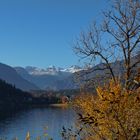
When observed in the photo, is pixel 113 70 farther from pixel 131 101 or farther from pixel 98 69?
pixel 131 101

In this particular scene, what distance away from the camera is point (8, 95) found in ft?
542

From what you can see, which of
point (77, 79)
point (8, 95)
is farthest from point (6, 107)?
point (77, 79)

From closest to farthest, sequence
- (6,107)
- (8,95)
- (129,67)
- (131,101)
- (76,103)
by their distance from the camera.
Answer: (131,101), (76,103), (129,67), (6,107), (8,95)

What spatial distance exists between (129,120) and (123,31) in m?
6.17

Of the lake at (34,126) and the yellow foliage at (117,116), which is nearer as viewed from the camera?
the yellow foliage at (117,116)

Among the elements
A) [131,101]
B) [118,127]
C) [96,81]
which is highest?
[96,81]

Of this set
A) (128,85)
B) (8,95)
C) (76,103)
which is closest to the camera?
(128,85)

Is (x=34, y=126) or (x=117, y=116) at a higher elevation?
(x=34, y=126)

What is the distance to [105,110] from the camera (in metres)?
7.45

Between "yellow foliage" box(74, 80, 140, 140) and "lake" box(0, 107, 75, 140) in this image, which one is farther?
"lake" box(0, 107, 75, 140)

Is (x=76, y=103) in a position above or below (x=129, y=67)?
below

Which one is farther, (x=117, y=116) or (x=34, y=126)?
(x=34, y=126)

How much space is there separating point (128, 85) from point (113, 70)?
4210 millimetres

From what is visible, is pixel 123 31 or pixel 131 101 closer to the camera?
pixel 131 101
